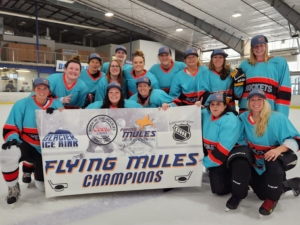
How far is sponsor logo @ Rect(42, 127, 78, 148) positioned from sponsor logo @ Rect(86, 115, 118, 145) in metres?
0.14

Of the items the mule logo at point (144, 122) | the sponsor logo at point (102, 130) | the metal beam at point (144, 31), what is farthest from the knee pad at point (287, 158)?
the metal beam at point (144, 31)

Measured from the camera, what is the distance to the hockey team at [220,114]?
6.13 ft

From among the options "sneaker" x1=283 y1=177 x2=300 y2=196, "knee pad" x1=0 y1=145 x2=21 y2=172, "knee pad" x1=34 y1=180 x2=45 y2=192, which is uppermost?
"knee pad" x1=0 y1=145 x2=21 y2=172

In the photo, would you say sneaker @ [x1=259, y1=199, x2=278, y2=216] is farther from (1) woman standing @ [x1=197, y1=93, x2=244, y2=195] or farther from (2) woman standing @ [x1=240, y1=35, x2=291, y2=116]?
(2) woman standing @ [x1=240, y1=35, x2=291, y2=116]

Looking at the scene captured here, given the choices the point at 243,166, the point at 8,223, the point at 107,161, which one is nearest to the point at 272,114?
the point at 243,166

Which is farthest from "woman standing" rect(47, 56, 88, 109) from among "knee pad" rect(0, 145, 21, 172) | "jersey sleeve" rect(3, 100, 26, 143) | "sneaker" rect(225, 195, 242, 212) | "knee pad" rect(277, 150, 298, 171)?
"knee pad" rect(277, 150, 298, 171)

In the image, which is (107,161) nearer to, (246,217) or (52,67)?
(246,217)

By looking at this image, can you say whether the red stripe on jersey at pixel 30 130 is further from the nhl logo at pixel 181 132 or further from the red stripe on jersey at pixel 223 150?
the red stripe on jersey at pixel 223 150

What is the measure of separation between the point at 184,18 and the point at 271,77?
899 cm

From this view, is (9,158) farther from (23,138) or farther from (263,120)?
(263,120)

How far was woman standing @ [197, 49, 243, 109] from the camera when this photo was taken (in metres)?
2.50

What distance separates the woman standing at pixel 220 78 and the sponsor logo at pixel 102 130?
101 centimetres

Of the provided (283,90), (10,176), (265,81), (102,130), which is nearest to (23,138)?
(10,176)

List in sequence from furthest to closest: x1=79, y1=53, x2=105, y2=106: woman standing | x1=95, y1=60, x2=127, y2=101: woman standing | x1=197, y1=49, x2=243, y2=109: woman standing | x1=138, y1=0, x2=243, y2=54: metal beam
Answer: x1=138, y1=0, x2=243, y2=54: metal beam
x1=79, y1=53, x2=105, y2=106: woman standing
x1=95, y1=60, x2=127, y2=101: woman standing
x1=197, y1=49, x2=243, y2=109: woman standing
